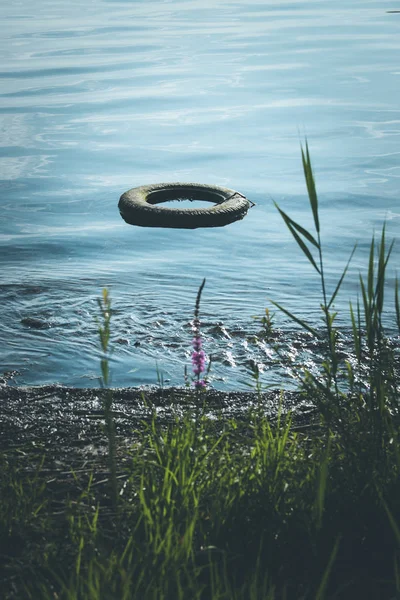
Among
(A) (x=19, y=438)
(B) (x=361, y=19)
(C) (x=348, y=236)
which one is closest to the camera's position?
(A) (x=19, y=438)

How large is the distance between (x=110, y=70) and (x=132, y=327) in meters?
16.3

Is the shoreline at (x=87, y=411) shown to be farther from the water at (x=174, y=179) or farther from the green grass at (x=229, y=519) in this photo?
the green grass at (x=229, y=519)

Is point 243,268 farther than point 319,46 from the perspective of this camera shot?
No

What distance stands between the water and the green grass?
5.48 feet

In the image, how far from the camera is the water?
5.58 m

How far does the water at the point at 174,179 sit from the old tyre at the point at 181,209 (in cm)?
19

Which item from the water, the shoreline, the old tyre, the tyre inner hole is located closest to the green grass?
the shoreline

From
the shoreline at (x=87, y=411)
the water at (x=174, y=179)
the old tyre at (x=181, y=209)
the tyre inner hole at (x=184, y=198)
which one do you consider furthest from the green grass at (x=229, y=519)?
the tyre inner hole at (x=184, y=198)

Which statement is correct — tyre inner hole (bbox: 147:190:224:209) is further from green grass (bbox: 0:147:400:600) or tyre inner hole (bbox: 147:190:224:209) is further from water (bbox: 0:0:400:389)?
green grass (bbox: 0:147:400:600)

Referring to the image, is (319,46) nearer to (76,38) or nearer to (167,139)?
(76,38)

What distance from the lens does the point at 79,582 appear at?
2520 millimetres

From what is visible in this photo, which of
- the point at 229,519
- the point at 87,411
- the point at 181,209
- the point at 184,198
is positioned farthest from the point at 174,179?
the point at 229,519

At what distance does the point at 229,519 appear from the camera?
2.85m

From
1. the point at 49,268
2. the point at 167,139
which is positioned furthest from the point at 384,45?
the point at 49,268
